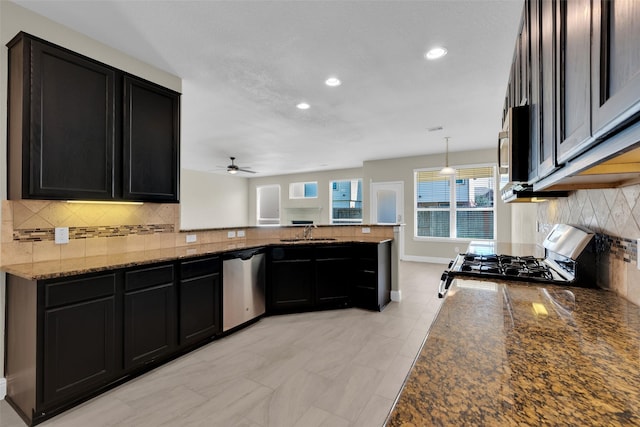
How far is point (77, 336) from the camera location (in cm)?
191

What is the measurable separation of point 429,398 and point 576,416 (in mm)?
255

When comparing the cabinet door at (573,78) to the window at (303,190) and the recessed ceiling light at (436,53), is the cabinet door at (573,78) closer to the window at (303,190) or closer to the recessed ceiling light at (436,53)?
the recessed ceiling light at (436,53)

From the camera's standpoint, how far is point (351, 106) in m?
3.94

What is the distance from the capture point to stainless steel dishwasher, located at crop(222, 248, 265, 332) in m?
2.97

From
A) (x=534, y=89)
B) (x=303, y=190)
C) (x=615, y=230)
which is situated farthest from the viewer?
(x=303, y=190)

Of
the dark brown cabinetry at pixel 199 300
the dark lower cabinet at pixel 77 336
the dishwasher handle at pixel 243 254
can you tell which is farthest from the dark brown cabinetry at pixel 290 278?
the dark lower cabinet at pixel 77 336

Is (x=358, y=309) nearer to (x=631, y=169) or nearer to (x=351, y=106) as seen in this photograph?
(x=351, y=106)

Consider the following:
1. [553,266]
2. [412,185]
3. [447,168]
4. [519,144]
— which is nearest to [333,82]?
[519,144]

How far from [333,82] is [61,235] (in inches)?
114

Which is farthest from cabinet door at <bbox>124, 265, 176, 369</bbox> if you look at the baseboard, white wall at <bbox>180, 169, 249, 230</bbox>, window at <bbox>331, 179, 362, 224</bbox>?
window at <bbox>331, 179, 362, 224</bbox>

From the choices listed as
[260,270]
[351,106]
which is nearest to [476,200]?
[351,106]

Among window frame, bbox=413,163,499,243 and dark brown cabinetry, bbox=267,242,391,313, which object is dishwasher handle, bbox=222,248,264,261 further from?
window frame, bbox=413,163,499,243

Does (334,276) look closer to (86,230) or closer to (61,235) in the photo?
(86,230)

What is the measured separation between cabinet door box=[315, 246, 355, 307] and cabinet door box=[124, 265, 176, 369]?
1755 mm
